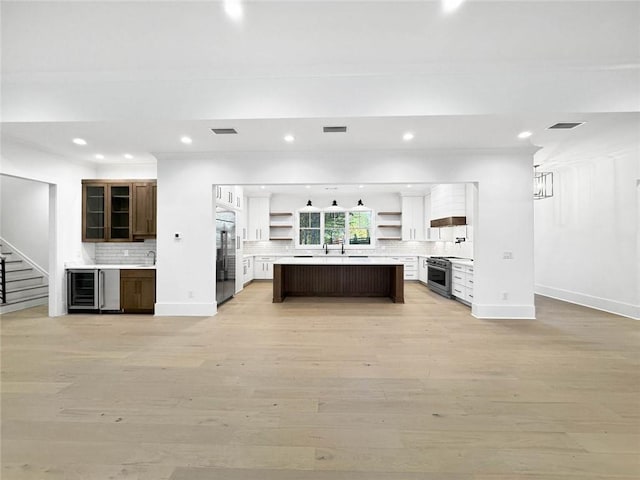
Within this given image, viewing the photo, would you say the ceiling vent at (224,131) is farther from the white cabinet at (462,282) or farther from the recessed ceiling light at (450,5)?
the white cabinet at (462,282)

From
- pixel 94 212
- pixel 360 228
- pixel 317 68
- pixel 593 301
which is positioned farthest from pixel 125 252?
pixel 593 301

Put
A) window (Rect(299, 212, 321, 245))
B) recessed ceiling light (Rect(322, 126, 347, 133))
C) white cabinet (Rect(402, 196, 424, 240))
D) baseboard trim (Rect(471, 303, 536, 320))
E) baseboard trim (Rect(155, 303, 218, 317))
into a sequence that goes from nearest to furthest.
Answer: recessed ceiling light (Rect(322, 126, 347, 133)) < baseboard trim (Rect(471, 303, 536, 320)) < baseboard trim (Rect(155, 303, 218, 317)) < white cabinet (Rect(402, 196, 424, 240)) < window (Rect(299, 212, 321, 245))

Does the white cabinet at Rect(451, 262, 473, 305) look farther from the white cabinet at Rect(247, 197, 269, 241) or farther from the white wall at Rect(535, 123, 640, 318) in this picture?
the white cabinet at Rect(247, 197, 269, 241)

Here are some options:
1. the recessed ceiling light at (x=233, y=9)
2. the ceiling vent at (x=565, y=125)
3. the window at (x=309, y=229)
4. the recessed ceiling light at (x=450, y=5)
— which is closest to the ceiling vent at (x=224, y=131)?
the recessed ceiling light at (x=233, y=9)

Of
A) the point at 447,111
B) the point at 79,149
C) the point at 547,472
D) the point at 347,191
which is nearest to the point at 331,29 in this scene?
the point at 447,111

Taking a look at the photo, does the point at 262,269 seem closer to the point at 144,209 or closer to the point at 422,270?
the point at 144,209

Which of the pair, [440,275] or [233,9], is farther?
[440,275]

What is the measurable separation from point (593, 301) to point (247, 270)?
794cm

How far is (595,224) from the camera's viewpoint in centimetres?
587

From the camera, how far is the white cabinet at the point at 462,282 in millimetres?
5976

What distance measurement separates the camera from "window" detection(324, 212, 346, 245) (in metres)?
10.2

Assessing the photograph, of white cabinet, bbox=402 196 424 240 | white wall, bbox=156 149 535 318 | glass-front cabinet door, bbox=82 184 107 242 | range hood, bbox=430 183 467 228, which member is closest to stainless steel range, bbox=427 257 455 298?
range hood, bbox=430 183 467 228

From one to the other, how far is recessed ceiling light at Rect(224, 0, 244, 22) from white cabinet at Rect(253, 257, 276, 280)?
771 cm

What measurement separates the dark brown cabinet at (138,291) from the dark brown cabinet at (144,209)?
75 centimetres
